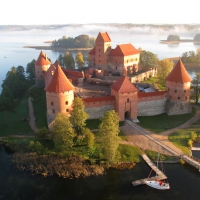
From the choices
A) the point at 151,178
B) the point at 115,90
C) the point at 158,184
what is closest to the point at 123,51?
the point at 115,90

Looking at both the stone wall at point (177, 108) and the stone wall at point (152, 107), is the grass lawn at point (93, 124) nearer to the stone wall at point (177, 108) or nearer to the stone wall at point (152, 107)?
the stone wall at point (152, 107)

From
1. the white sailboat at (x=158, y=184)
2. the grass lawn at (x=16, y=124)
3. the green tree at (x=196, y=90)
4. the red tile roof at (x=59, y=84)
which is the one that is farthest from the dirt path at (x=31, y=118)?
the green tree at (x=196, y=90)

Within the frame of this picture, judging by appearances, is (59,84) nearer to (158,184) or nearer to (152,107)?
(152,107)

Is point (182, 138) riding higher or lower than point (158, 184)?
higher

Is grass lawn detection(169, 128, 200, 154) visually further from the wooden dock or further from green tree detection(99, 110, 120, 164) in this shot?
green tree detection(99, 110, 120, 164)

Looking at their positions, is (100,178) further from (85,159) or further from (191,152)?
Answer: (191,152)

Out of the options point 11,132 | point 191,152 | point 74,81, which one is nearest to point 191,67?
point 74,81

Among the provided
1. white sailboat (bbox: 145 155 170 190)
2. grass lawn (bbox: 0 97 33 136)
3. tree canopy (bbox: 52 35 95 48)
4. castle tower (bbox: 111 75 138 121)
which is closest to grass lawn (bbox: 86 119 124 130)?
castle tower (bbox: 111 75 138 121)
